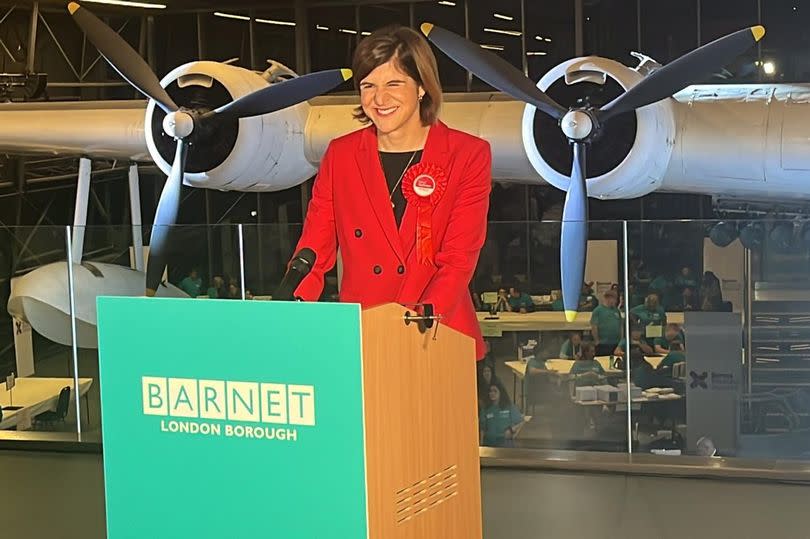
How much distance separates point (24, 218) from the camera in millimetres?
9430

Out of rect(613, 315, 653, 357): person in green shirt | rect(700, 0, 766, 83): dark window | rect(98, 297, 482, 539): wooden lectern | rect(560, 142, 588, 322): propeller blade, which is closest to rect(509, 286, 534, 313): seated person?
A: rect(560, 142, 588, 322): propeller blade

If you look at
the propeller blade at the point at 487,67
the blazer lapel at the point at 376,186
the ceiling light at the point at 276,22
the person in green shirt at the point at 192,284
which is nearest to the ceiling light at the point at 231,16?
the ceiling light at the point at 276,22

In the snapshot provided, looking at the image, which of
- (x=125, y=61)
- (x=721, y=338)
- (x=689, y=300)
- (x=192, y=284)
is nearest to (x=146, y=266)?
(x=192, y=284)

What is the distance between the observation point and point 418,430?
1984 millimetres

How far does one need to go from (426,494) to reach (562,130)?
4.05 meters

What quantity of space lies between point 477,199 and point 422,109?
379 mm

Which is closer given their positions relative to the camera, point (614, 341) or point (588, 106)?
point (614, 341)

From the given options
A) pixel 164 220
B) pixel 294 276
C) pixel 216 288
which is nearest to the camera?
pixel 294 276

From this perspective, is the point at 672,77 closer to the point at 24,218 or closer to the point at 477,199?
the point at 477,199

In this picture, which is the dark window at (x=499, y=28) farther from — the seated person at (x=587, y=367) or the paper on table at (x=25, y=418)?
the paper on table at (x=25, y=418)

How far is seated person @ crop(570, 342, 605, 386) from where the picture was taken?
448cm

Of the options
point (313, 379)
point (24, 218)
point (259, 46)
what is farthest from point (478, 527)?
point (24, 218)

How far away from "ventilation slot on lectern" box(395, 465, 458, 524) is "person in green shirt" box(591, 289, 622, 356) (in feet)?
7.92

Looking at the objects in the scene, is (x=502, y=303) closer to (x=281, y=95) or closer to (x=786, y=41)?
(x=281, y=95)
